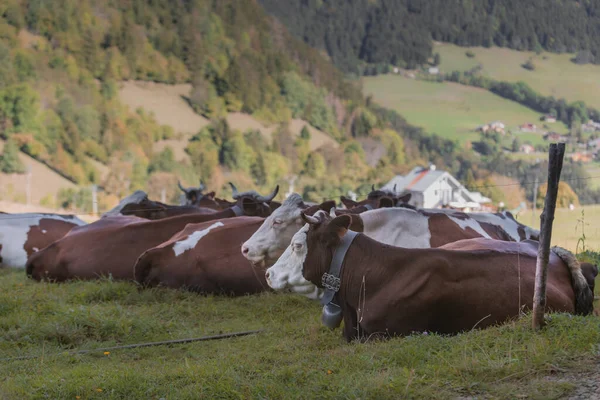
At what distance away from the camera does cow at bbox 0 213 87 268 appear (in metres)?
14.9

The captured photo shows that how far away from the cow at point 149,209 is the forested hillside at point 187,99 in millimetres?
59024

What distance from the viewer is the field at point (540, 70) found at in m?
115

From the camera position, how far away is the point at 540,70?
122 m

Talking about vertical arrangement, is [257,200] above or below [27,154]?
above

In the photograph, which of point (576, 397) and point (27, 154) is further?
point (27, 154)

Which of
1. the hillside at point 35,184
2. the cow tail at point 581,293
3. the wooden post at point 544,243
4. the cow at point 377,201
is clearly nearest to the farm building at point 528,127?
the hillside at point 35,184

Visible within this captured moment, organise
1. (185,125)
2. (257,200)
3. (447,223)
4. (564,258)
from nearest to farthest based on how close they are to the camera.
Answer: (564,258) → (447,223) → (257,200) → (185,125)

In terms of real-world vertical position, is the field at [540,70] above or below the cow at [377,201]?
below

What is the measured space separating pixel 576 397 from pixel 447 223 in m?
5.82

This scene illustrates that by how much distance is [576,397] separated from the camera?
467 centimetres

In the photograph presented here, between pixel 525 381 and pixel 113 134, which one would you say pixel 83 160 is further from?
pixel 525 381

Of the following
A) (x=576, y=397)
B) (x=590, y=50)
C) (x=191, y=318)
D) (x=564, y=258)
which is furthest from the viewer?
(x=590, y=50)

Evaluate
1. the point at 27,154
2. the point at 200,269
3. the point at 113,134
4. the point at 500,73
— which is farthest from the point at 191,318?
the point at 500,73

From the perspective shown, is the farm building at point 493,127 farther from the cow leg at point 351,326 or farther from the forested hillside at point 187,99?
the cow leg at point 351,326
